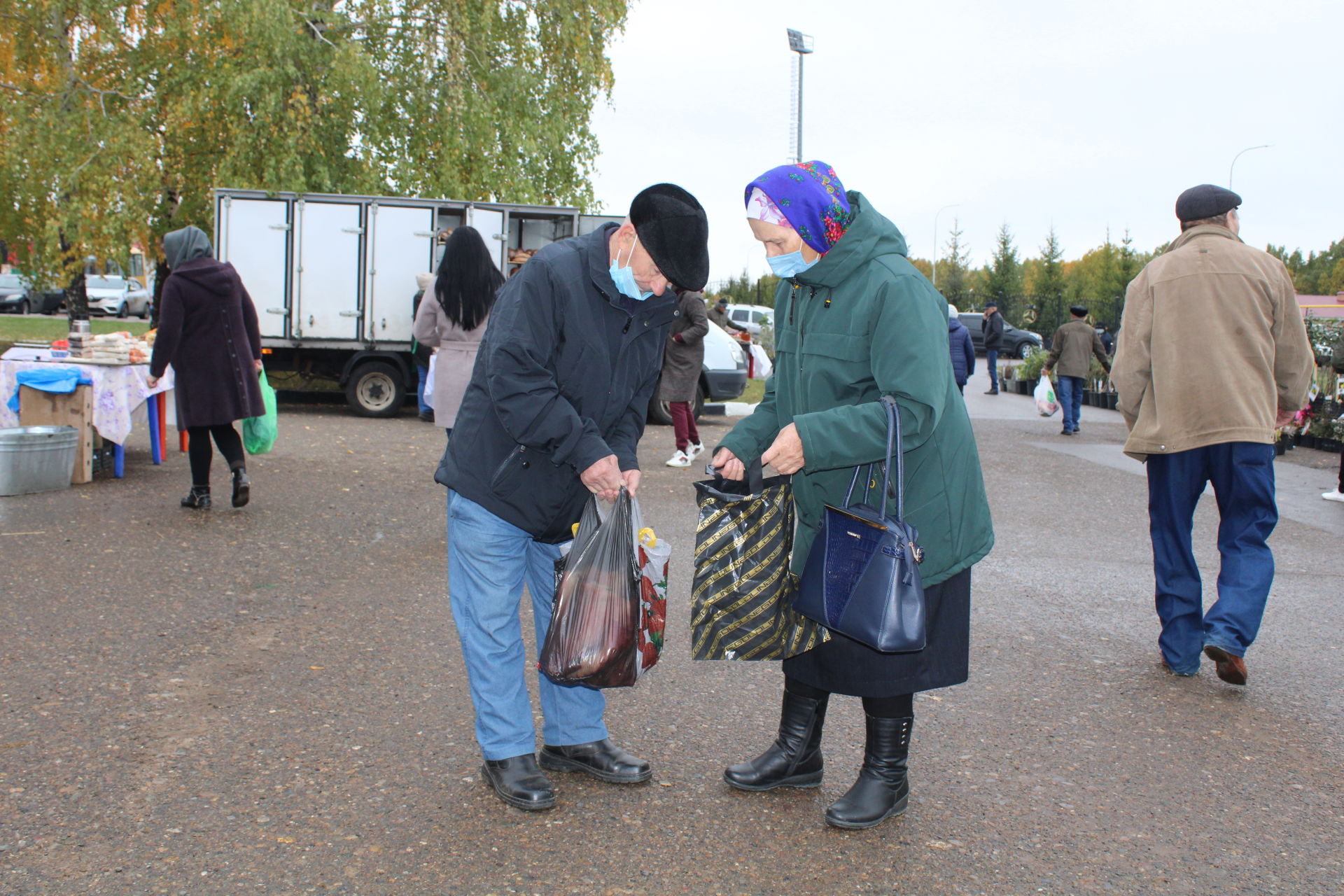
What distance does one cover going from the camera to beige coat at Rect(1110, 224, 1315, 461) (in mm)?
4703

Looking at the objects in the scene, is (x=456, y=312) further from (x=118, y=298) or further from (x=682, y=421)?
(x=118, y=298)

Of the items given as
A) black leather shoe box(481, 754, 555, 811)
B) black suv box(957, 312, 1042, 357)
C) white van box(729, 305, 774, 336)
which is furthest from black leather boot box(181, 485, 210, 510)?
black suv box(957, 312, 1042, 357)

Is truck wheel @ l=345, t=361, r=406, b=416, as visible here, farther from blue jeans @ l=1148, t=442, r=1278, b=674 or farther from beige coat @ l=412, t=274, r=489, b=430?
blue jeans @ l=1148, t=442, r=1278, b=674

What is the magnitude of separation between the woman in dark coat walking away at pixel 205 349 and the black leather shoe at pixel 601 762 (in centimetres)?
462

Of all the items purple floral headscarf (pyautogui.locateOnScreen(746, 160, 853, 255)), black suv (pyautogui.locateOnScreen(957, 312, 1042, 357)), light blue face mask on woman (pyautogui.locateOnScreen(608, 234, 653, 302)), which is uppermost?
black suv (pyautogui.locateOnScreen(957, 312, 1042, 357))

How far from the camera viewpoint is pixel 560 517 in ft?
11.4

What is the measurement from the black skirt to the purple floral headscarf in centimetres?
99

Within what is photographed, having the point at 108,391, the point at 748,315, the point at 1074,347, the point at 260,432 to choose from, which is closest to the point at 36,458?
the point at 108,391

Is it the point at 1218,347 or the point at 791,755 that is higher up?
the point at 1218,347

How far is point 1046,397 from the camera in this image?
16406mm

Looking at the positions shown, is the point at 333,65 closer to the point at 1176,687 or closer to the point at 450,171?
the point at 450,171

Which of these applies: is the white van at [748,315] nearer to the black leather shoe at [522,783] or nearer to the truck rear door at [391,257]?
the truck rear door at [391,257]

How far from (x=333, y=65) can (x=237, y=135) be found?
66.1 inches

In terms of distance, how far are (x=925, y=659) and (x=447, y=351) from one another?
465 cm
